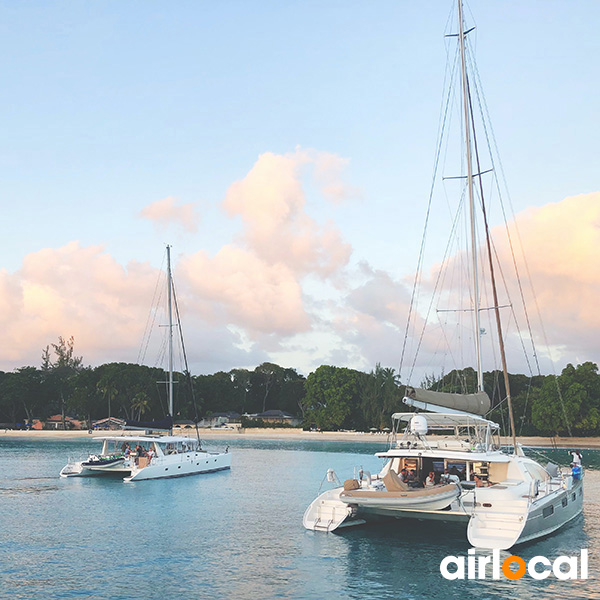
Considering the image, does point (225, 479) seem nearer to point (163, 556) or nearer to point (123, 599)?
point (163, 556)

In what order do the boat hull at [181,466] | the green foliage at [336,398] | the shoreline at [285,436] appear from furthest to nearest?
the green foliage at [336,398] < the shoreline at [285,436] < the boat hull at [181,466]

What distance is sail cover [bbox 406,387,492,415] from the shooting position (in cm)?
2223

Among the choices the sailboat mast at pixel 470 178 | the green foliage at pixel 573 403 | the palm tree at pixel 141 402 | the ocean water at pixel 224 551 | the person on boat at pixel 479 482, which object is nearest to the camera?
the ocean water at pixel 224 551

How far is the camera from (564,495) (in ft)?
73.2

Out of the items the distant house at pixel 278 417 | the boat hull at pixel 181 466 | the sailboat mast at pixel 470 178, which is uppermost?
the sailboat mast at pixel 470 178

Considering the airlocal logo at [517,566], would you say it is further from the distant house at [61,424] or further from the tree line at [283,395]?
the distant house at [61,424]

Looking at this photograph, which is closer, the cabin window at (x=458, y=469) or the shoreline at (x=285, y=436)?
the cabin window at (x=458, y=469)

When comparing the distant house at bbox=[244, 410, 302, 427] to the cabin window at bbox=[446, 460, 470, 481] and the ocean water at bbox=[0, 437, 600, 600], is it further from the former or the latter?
the cabin window at bbox=[446, 460, 470, 481]

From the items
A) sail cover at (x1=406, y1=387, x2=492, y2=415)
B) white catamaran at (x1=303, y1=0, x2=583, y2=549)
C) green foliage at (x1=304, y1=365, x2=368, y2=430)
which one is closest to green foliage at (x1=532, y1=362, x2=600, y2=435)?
green foliage at (x1=304, y1=365, x2=368, y2=430)

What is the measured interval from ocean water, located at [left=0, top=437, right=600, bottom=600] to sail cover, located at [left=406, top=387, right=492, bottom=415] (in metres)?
4.33

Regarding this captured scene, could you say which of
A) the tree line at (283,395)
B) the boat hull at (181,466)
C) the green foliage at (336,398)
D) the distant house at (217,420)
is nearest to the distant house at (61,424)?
the tree line at (283,395)

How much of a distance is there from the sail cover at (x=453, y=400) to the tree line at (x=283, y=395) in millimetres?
59845

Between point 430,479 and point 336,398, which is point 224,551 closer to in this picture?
point 430,479

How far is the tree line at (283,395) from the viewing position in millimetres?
79875
